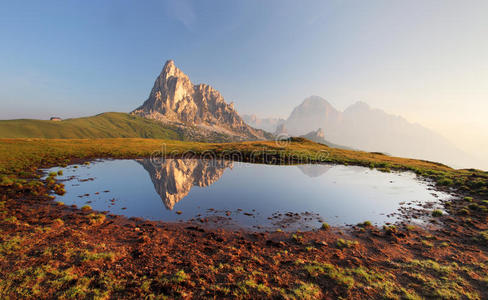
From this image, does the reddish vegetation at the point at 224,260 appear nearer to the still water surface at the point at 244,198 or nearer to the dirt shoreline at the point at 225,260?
the dirt shoreline at the point at 225,260

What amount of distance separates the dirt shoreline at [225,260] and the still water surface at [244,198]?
2.29m

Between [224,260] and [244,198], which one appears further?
[244,198]

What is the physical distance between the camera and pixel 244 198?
24406 millimetres

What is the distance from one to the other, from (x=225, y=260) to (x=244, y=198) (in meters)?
12.8

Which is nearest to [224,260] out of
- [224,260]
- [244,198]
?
[224,260]

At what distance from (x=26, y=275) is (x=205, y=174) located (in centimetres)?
2739

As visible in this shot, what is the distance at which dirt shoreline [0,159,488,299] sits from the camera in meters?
8.94

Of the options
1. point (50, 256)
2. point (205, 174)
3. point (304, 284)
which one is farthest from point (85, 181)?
point (304, 284)

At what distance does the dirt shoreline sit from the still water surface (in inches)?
90.1

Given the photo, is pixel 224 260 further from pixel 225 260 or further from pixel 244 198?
pixel 244 198

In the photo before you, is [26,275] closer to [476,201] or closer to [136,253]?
[136,253]

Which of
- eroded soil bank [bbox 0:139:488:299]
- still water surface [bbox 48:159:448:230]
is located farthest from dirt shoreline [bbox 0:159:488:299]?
still water surface [bbox 48:159:448:230]

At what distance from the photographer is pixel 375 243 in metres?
14.8

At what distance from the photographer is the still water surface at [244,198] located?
19.1 m
